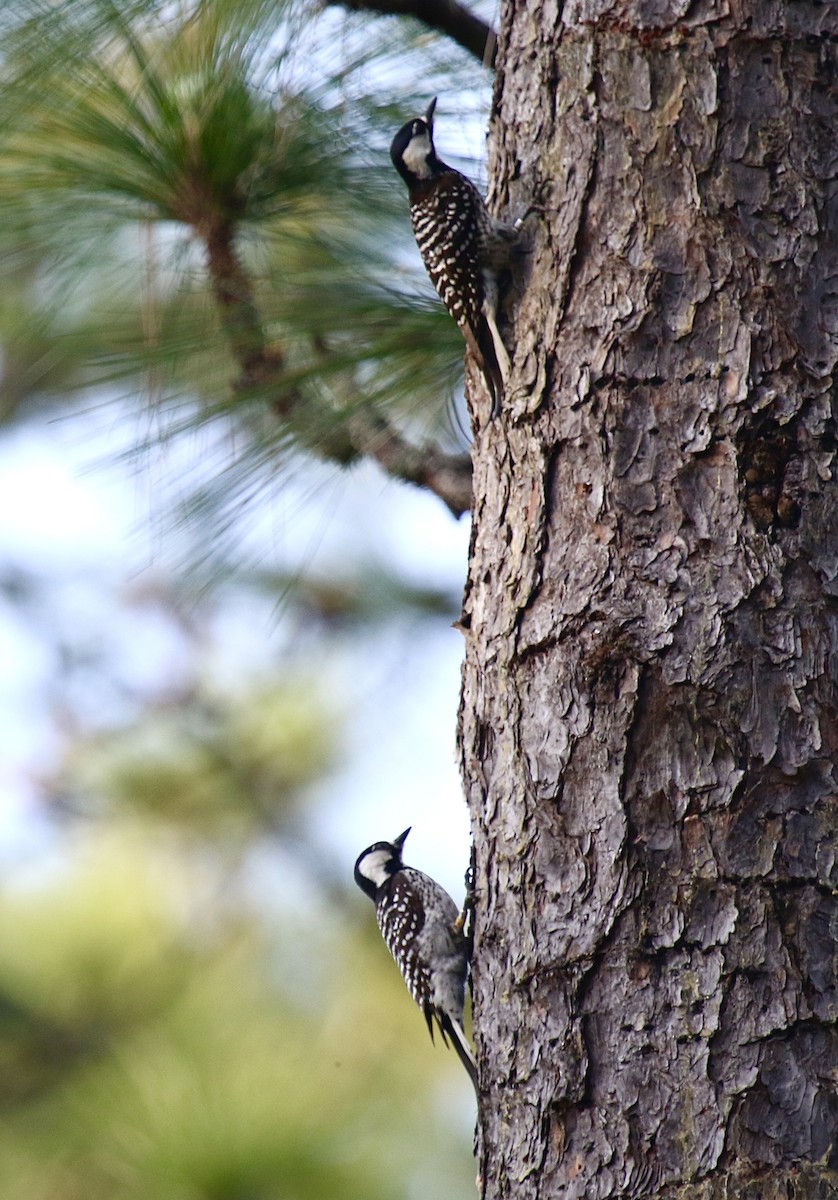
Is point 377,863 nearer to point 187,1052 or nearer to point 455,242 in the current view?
point 187,1052

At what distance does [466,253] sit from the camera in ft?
6.79

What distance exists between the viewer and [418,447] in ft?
8.25

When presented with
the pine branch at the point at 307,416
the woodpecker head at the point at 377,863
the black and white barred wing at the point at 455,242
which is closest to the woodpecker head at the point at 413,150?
the black and white barred wing at the point at 455,242

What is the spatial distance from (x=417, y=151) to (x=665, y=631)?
1277 mm

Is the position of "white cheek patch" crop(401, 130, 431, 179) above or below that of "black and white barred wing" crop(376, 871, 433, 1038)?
above

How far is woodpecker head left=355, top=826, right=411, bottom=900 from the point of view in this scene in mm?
3299

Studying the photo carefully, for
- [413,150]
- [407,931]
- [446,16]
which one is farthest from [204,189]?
[407,931]

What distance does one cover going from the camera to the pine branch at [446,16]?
2.52m

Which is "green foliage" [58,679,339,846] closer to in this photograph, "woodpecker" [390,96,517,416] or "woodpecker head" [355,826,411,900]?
"woodpecker head" [355,826,411,900]

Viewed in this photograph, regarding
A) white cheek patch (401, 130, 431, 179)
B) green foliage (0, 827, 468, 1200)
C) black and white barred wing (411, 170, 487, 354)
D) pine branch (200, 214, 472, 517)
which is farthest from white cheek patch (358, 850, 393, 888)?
white cheek patch (401, 130, 431, 179)

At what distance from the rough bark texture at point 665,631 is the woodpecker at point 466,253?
50 millimetres

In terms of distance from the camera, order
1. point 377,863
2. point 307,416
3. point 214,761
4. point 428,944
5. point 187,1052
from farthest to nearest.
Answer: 1. point 214,761
2. point 377,863
3. point 187,1052
4. point 428,944
5. point 307,416

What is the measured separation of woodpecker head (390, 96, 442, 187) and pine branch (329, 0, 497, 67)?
18cm

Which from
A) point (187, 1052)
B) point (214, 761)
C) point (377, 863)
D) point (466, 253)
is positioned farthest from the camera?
point (214, 761)
